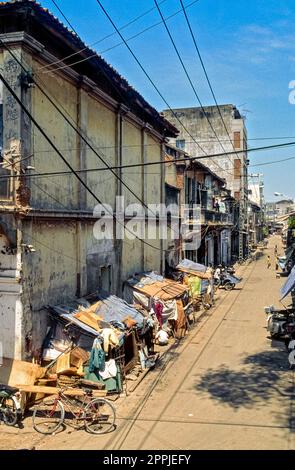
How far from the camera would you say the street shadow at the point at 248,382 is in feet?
36.3

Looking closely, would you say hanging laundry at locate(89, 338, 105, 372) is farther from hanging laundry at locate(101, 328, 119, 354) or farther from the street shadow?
the street shadow

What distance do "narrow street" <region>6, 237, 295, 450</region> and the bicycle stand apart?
0.75 feet

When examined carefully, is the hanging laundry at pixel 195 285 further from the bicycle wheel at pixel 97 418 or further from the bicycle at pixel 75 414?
the bicycle wheel at pixel 97 418

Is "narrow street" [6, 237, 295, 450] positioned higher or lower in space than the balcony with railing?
lower

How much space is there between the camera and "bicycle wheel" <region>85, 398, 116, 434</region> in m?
9.34

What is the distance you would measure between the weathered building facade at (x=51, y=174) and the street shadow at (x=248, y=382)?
4604mm

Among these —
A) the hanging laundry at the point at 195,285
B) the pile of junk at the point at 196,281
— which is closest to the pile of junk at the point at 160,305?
the pile of junk at the point at 196,281

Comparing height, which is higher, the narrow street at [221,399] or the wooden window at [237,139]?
the wooden window at [237,139]

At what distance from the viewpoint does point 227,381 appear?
40.5 feet

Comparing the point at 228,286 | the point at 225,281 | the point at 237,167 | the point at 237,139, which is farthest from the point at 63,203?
the point at 237,167

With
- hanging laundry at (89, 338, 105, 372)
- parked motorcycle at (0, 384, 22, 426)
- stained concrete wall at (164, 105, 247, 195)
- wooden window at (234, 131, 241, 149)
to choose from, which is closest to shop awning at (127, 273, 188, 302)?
hanging laundry at (89, 338, 105, 372)

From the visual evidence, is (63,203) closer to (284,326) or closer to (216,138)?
(284,326)

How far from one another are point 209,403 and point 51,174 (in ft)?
22.9

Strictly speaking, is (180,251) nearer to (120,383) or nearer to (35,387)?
(120,383)
